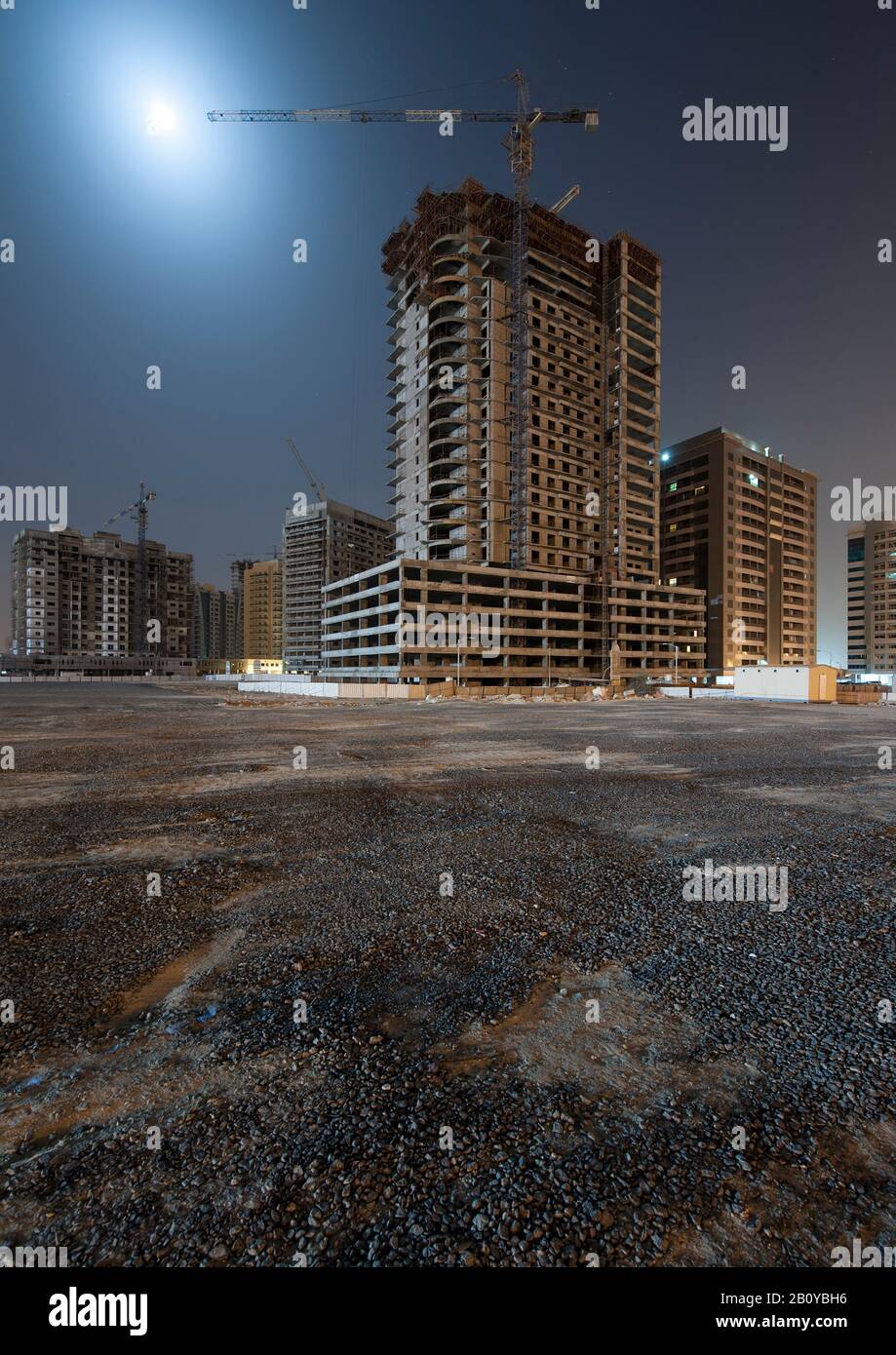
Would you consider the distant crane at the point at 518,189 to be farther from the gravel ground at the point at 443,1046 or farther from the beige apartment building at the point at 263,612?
the beige apartment building at the point at 263,612

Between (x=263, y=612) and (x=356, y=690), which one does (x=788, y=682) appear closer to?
(x=356, y=690)

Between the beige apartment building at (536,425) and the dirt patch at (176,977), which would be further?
the beige apartment building at (536,425)

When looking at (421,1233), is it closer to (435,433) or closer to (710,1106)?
(710,1106)

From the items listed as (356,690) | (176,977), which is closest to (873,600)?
(356,690)

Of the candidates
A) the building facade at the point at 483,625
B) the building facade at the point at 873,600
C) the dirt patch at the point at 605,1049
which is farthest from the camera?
the building facade at the point at 873,600

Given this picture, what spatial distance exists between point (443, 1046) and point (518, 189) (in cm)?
11272

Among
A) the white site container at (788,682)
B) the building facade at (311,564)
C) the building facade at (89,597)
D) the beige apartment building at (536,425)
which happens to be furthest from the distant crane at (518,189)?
the building facade at (89,597)

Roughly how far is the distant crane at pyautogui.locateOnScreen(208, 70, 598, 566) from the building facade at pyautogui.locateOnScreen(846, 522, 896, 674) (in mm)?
123079

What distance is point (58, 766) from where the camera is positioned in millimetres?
10461

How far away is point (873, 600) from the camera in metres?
153

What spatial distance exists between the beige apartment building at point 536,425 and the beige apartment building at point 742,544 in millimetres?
17438

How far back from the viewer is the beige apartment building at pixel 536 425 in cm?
8088
